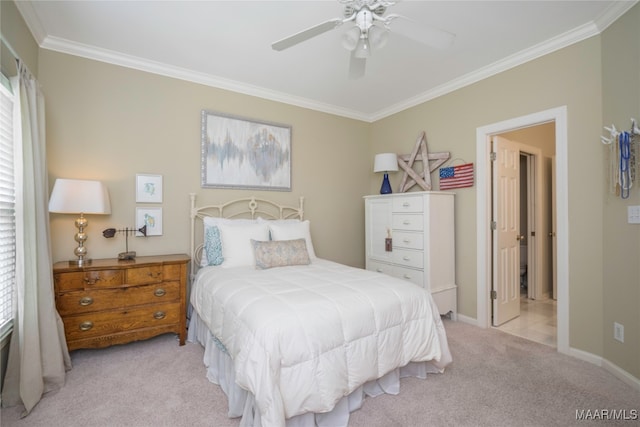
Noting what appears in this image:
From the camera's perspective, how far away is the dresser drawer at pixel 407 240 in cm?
334

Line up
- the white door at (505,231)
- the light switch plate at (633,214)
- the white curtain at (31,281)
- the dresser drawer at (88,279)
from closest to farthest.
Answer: the white curtain at (31,281), the light switch plate at (633,214), the dresser drawer at (88,279), the white door at (505,231)

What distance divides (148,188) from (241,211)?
1.00 m

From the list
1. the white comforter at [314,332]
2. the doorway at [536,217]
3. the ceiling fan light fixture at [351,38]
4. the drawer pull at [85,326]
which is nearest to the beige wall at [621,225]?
the white comforter at [314,332]

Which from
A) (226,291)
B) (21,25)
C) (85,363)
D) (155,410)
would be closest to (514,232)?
(226,291)

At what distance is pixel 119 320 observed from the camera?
8.28 feet

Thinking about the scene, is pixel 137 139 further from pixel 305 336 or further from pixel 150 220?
pixel 305 336

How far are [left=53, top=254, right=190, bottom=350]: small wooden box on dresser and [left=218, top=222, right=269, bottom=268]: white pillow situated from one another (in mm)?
392

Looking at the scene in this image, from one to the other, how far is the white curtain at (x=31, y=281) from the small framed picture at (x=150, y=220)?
2.87ft

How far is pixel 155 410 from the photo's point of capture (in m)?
1.85

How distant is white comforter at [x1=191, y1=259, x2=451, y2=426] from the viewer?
1525mm

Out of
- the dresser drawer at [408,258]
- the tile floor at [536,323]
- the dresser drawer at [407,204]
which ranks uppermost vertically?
the dresser drawer at [407,204]

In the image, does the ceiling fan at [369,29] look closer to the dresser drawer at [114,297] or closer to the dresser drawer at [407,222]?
the dresser drawer at [407,222]

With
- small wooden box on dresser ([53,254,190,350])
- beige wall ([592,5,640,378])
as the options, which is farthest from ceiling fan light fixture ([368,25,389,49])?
small wooden box on dresser ([53,254,190,350])

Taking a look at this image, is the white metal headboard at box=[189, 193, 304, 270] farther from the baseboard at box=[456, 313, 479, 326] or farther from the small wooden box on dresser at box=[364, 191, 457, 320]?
the baseboard at box=[456, 313, 479, 326]
